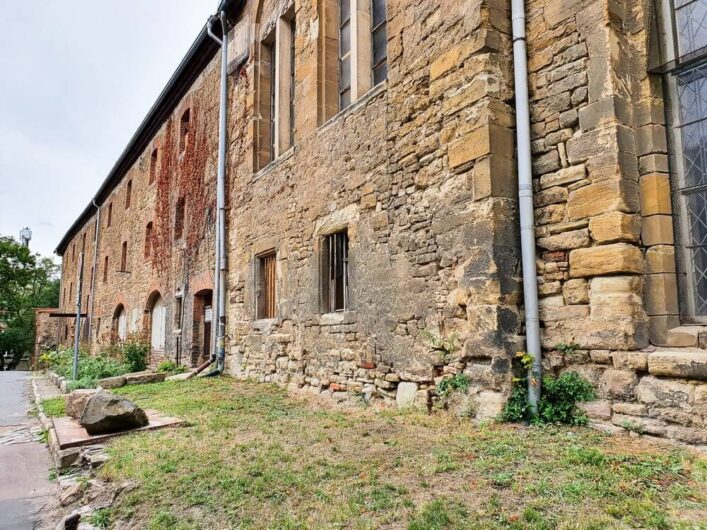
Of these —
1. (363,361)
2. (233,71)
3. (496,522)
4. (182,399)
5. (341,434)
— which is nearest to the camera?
(496,522)

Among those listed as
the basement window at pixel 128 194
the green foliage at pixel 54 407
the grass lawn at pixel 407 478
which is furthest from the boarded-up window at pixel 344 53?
the basement window at pixel 128 194

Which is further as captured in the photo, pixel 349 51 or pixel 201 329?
pixel 201 329

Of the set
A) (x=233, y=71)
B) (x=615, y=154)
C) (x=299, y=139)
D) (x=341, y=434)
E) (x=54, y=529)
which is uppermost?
(x=233, y=71)

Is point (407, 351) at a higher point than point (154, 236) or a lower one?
lower

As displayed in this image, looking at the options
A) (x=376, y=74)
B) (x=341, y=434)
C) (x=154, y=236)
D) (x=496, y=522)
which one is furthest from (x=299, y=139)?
(x=154, y=236)

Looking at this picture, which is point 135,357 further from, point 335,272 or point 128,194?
Result: point 128,194

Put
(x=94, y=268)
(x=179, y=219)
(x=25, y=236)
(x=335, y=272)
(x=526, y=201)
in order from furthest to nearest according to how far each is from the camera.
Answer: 1. (x=25, y=236)
2. (x=94, y=268)
3. (x=179, y=219)
4. (x=335, y=272)
5. (x=526, y=201)

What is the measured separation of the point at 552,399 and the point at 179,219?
1174 cm

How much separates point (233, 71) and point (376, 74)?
207 inches

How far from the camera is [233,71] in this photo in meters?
10.7

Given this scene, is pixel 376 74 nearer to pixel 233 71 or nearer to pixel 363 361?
pixel 363 361

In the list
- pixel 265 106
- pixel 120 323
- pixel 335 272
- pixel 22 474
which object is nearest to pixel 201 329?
pixel 265 106

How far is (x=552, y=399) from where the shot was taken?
3963 millimetres

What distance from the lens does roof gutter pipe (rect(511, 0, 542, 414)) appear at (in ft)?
13.3
